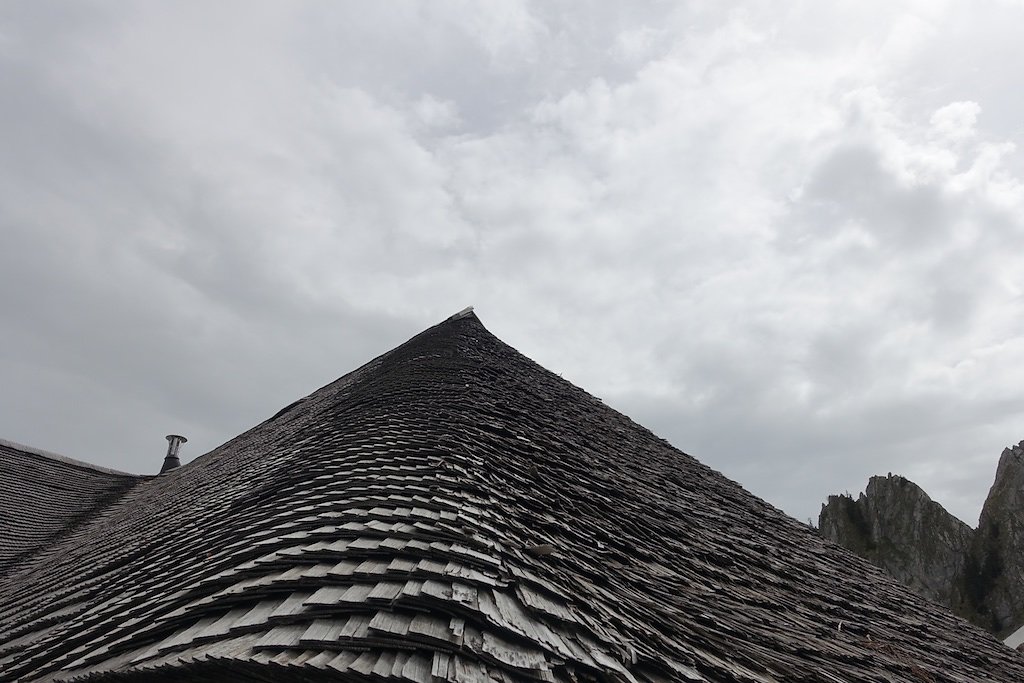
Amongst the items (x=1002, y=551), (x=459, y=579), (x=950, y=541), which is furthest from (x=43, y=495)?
(x=1002, y=551)

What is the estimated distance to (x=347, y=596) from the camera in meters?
1.61

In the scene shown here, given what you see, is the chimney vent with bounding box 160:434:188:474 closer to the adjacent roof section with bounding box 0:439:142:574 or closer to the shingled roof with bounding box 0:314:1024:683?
the adjacent roof section with bounding box 0:439:142:574

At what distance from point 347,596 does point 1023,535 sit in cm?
2270

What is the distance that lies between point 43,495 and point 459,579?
1263 cm

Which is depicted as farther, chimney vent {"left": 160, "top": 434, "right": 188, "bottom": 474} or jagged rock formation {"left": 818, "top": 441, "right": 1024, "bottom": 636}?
jagged rock formation {"left": 818, "top": 441, "right": 1024, "bottom": 636}

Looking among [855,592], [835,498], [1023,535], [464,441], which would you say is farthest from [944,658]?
[835,498]

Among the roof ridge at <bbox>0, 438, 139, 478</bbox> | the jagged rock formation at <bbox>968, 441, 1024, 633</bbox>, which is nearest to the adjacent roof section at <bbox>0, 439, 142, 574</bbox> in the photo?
the roof ridge at <bbox>0, 438, 139, 478</bbox>

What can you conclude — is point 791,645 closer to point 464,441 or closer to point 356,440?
point 464,441

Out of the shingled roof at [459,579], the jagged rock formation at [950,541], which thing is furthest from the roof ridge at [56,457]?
the jagged rock formation at [950,541]

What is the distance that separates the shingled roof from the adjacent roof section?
3.35m

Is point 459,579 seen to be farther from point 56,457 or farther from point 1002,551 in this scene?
point 1002,551

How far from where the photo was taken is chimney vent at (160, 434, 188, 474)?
1426cm

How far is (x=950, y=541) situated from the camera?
1886 centimetres

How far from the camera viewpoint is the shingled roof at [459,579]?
4.82 feet
